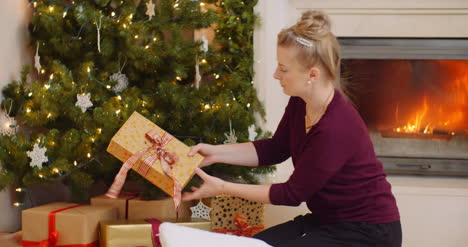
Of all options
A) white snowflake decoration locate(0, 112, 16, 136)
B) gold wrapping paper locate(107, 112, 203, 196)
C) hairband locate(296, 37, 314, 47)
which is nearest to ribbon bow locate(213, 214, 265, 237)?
gold wrapping paper locate(107, 112, 203, 196)

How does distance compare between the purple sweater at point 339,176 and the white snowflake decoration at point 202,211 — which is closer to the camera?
the purple sweater at point 339,176

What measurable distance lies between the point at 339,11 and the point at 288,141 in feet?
3.72

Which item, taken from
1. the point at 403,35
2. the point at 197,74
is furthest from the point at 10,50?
the point at 403,35

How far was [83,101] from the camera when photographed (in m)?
2.08

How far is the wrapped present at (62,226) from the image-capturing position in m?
1.88

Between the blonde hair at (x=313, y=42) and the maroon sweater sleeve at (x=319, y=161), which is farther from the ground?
the blonde hair at (x=313, y=42)

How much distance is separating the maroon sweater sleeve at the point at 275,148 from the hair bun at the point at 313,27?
14.3 inches

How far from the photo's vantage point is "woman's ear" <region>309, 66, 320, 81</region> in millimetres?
1469

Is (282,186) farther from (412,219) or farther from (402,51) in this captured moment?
(402,51)

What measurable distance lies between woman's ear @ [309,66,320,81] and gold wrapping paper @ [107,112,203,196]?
1.48ft

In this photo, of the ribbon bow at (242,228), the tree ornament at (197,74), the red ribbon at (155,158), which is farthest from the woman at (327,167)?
the tree ornament at (197,74)

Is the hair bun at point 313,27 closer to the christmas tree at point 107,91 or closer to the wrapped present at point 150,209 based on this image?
the christmas tree at point 107,91

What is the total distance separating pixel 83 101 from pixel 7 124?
37 cm

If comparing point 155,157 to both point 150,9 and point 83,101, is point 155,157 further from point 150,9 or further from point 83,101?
point 150,9
